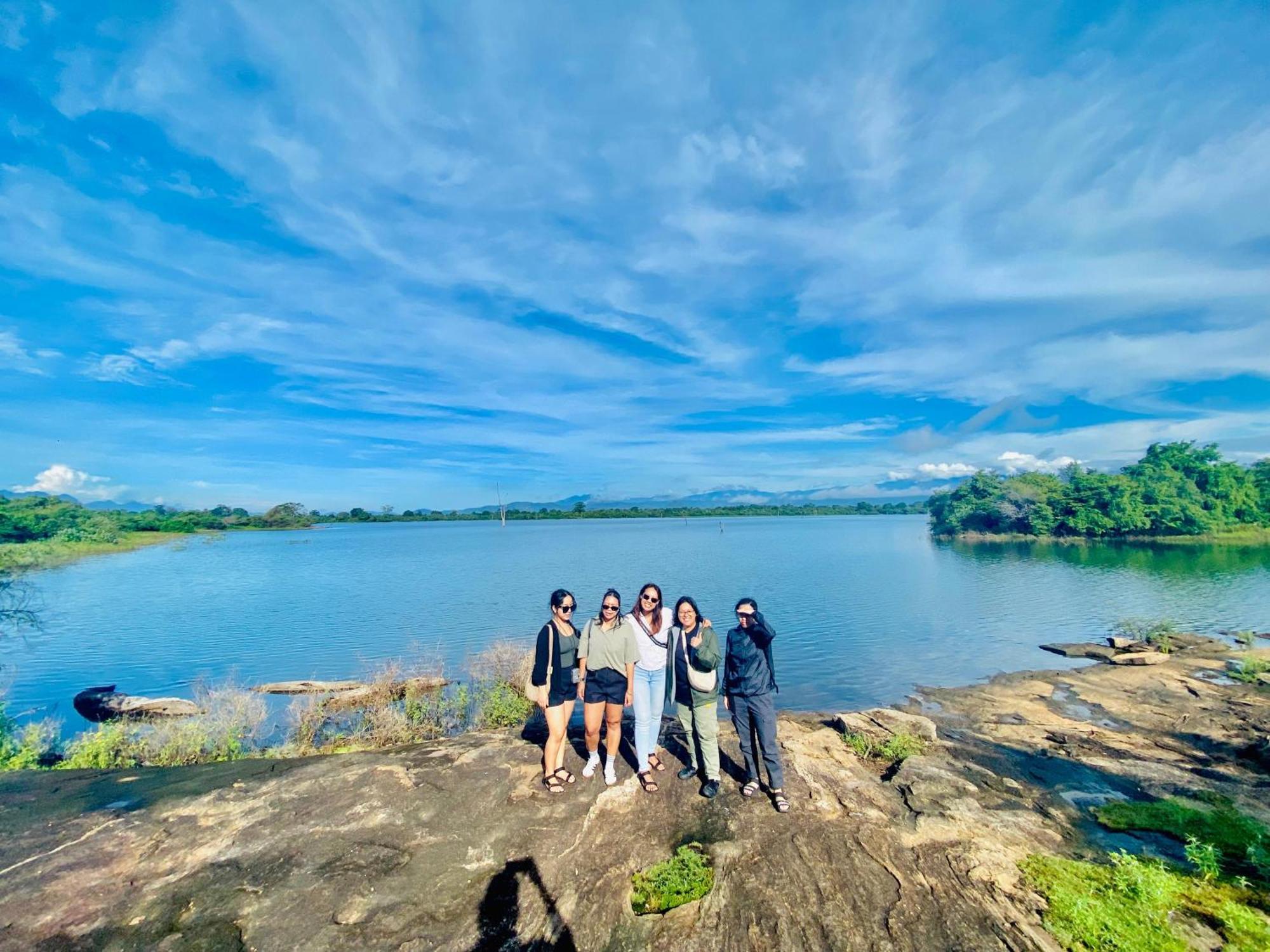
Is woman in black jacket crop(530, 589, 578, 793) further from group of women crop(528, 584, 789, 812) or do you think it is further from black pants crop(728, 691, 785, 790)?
black pants crop(728, 691, 785, 790)

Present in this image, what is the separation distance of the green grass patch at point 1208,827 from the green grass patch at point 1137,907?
0.47 m

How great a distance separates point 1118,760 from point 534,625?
61.7 ft

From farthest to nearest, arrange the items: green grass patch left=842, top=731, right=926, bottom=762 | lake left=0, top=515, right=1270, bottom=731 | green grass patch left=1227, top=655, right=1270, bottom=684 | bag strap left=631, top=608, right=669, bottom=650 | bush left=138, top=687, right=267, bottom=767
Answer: lake left=0, top=515, right=1270, bottom=731
green grass patch left=1227, top=655, right=1270, bottom=684
bush left=138, top=687, right=267, bottom=767
green grass patch left=842, top=731, right=926, bottom=762
bag strap left=631, top=608, right=669, bottom=650

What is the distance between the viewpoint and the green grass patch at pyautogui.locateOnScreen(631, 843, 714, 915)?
5.24m

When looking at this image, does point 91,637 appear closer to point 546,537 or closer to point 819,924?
point 819,924

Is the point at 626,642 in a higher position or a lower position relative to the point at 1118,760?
higher

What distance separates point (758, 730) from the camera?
7.17 metres

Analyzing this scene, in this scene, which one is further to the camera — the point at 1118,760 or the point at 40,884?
the point at 1118,760

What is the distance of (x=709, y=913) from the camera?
5082 mm

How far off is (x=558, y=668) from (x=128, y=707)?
577 inches

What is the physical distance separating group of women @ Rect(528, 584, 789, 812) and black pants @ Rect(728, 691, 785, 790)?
1 centimetres

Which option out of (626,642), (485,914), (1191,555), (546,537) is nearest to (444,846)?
(485,914)

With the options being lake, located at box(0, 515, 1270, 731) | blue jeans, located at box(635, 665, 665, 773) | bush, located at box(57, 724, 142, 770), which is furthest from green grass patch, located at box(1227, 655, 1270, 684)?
bush, located at box(57, 724, 142, 770)

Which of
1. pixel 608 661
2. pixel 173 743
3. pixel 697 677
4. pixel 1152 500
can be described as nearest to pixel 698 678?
pixel 697 677
